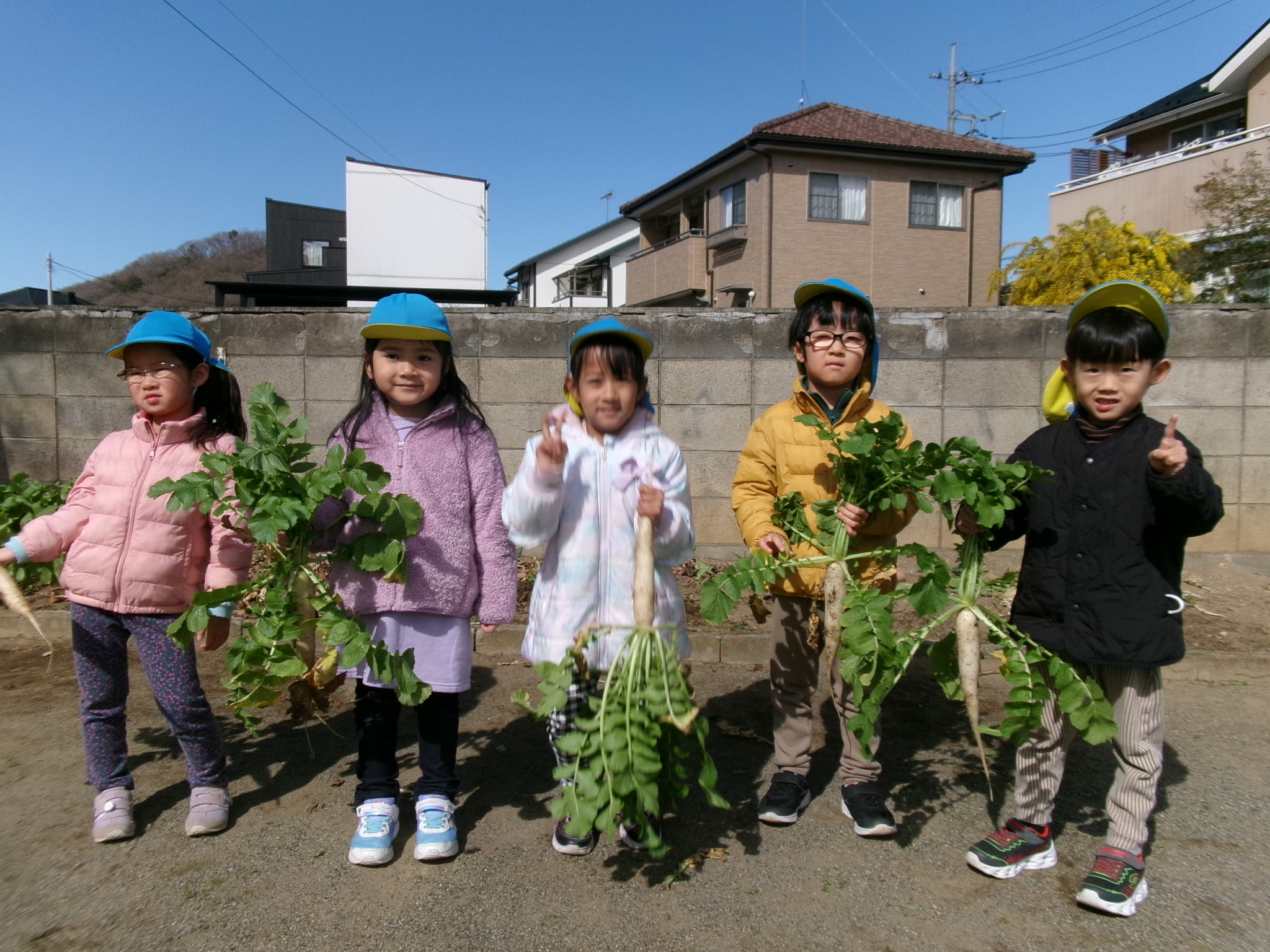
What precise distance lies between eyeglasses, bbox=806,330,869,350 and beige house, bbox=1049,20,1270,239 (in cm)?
1769

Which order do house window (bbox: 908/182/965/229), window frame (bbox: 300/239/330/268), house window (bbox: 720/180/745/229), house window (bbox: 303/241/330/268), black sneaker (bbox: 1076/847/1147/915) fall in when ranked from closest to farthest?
black sneaker (bbox: 1076/847/1147/915), house window (bbox: 908/182/965/229), house window (bbox: 720/180/745/229), house window (bbox: 303/241/330/268), window frame (bbox: 300/239/330/268)

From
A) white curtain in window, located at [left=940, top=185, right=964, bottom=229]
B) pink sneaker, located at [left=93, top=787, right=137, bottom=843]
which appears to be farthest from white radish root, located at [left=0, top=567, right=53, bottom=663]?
white curtain in window, located at [left=940, top=185, right=964, bottom=229]

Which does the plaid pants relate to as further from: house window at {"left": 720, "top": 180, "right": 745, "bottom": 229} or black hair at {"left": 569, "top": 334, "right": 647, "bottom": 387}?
house window at {"left": 720, "top": 180, "right": 745, "bottom": 229}

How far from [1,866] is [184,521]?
1232 mm

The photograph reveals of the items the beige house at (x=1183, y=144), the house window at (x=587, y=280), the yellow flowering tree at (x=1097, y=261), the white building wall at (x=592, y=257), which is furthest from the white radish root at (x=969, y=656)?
the house window at (x=587, y=280)

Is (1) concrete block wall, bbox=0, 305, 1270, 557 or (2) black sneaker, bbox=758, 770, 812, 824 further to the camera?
(1) concrete block wall, bbox=0, 305, 1270, 557

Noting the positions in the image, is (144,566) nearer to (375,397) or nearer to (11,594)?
(11,594)

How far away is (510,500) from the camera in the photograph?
2.68m

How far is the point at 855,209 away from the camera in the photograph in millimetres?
23031

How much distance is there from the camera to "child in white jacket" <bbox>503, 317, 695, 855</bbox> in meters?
2.74

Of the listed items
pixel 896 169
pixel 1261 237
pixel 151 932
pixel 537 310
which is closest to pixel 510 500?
pixel 151 932

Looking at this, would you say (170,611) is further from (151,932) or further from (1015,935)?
(1015,935)

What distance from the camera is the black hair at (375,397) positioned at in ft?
→ 9.56

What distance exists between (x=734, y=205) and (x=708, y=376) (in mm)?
19174
